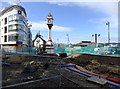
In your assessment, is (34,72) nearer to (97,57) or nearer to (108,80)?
(108,80)

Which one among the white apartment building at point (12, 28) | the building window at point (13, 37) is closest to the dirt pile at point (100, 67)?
the building window at point (13, 37)

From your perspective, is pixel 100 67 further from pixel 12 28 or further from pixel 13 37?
pixel 12 28

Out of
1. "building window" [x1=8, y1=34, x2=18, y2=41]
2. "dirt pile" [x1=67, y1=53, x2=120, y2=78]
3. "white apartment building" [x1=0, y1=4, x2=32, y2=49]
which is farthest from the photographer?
"white apartment building" [x1=0, y1=4, x2=32, y2=49]

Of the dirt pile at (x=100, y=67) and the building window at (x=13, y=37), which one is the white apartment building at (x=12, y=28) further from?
the dirt pile at (x=100, y=67)

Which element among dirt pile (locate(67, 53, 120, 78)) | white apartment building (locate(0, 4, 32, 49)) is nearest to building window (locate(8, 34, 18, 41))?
white apartment building (locate(0, 4, 32, 49))

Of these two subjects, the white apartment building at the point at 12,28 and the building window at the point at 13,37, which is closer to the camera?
the building window at the point at 13,37

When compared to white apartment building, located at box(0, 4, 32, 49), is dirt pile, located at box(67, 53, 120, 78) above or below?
below

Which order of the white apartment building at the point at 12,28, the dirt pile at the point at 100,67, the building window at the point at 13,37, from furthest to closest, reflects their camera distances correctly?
1. the white apartment building at the point at 12,28
2. the building window at the point at 13,37
3. the dirt pile at the point at 100,67

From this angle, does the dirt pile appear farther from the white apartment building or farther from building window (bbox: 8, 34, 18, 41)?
the white apartment building

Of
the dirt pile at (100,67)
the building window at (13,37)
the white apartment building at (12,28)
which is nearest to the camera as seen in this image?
the dirt pile at (100,67)

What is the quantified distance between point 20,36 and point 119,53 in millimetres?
44548

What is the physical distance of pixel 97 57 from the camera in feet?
86.2

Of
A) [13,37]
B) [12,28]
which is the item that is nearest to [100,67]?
[13,37]

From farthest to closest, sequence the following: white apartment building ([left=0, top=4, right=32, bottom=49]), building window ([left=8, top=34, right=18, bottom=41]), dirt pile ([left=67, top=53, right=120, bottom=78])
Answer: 1. white apartment building ([left=0, top=4, right=32, bottom=49])
2. building window ([left=8, top=34, right=18, bottom=41])
3. dirt pile ([left=67, top=53, right=120, bottom=78])
